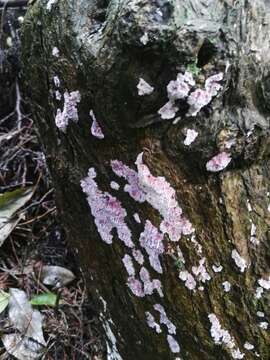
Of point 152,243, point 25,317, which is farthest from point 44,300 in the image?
point 152,243

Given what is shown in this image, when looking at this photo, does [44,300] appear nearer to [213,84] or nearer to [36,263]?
[36,263]

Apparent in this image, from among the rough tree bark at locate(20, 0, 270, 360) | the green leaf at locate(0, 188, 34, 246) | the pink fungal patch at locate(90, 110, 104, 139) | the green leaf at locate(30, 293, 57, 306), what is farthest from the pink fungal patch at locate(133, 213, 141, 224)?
the green leaf at locate(0, 188, 34, 246)

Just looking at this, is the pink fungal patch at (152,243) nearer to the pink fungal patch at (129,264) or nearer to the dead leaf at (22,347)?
the pink fungal patch at (129,264)

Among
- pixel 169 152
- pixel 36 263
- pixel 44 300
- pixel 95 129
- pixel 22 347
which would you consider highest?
pixel 95 129

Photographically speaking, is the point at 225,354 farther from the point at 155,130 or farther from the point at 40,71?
the point at 40,71

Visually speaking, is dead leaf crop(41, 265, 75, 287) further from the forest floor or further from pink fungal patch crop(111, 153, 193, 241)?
pink fungal patch crop(111, 153, 193, 241)

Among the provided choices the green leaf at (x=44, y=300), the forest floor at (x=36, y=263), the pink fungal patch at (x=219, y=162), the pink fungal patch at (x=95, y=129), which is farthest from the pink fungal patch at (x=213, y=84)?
the green leaf at (x=44, y=300)
